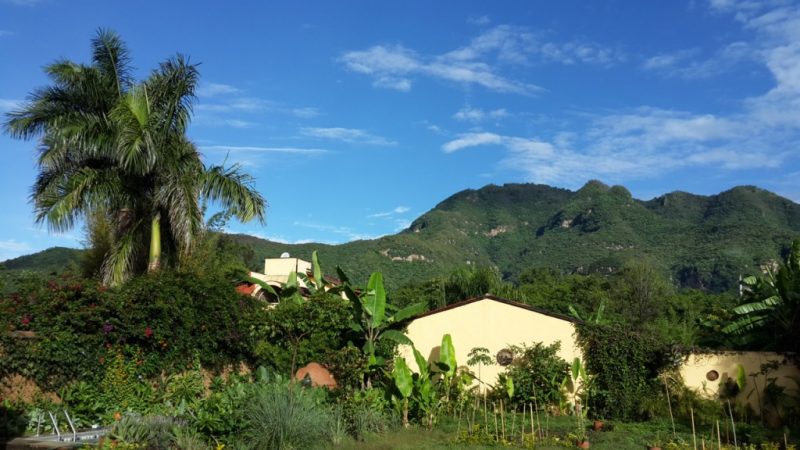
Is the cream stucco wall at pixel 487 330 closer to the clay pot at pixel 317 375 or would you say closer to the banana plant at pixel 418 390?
the banana plant at pixel 418 390

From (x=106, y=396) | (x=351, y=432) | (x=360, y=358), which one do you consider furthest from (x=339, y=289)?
(x=106, y=396)

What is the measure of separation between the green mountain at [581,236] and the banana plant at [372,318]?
32373 mm

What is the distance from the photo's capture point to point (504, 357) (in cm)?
1571

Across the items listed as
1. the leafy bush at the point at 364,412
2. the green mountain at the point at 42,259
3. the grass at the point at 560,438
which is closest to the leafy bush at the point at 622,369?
the grass at the point at 560,438

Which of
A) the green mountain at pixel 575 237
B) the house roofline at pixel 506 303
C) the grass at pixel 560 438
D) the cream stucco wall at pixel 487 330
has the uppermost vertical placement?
the green mountain at pixel 575 237

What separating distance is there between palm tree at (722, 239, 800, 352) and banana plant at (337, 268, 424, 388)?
8680 millimetres

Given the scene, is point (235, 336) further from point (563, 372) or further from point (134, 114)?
point (563, 372)

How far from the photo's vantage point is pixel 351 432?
1109 centimetres

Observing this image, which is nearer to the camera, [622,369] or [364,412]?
[364,412]

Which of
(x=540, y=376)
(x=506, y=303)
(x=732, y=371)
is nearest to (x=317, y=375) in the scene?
(x=506, y=303)

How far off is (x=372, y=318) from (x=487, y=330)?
3149 mm

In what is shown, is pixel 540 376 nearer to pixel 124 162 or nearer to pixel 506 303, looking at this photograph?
pixel 506 303

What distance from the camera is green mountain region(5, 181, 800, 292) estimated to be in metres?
65.7

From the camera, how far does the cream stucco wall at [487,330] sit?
1548 centimetres
